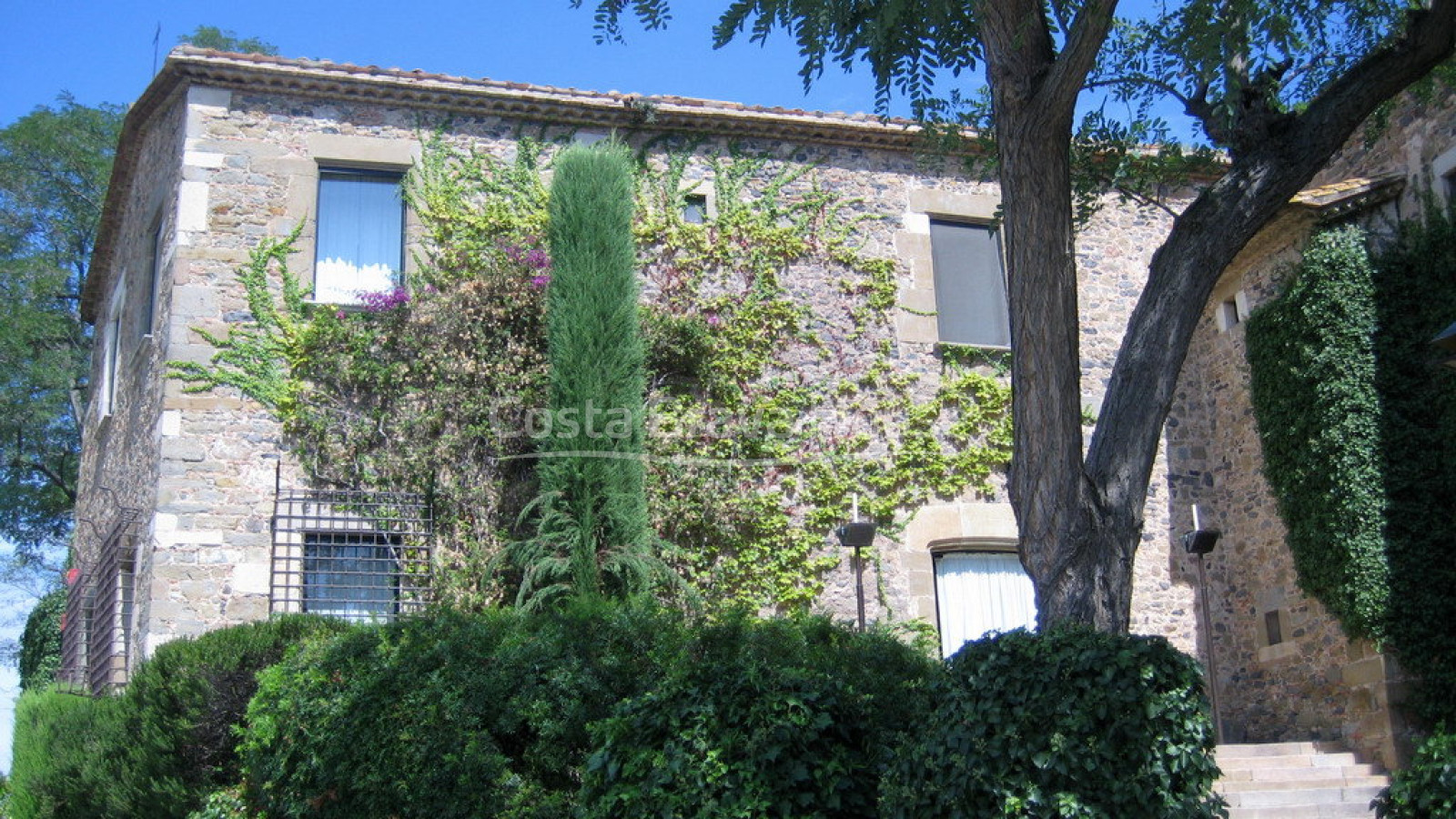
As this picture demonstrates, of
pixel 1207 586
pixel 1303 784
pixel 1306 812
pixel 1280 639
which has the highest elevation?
pixel 1207 586

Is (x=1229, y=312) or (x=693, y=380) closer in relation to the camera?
(x=693, y=380)

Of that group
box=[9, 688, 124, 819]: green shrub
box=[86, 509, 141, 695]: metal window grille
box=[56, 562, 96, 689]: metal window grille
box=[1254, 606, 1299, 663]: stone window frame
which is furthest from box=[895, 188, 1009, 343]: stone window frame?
box=[56, 562, 96, 689]: metal window grille

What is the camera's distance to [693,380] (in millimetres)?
13445

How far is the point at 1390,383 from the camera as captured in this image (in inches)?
483

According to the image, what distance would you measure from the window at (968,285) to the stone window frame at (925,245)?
9 cm

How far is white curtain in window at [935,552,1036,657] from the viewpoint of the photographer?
43.8 feet

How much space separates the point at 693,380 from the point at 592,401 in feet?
4.69

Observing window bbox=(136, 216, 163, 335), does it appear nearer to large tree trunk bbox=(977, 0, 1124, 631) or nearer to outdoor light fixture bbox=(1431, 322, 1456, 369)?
large tree trunk bbox=(977, 0, 1124, 631)

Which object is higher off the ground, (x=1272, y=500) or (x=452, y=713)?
(x=1272, y=500)

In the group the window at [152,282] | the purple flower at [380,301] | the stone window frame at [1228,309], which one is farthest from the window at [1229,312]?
the window at [152,282]

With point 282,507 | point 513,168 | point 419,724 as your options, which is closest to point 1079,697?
point 419,724

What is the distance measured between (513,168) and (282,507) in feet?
12.7

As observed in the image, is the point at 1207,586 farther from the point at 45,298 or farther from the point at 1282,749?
the point at 45,298

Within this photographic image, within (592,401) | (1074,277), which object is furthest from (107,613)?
(1074,277)
